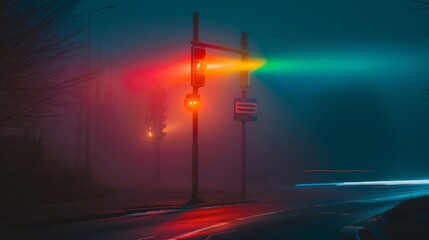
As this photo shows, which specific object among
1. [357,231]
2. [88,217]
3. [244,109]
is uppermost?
[244,109]

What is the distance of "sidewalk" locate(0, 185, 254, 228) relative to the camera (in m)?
15.3

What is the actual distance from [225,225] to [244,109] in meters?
11.9

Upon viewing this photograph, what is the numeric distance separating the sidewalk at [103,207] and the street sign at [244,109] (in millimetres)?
3746

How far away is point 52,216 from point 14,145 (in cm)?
715

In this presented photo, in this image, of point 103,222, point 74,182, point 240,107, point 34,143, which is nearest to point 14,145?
point 34,143

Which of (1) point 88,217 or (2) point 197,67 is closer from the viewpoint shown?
(1) point 88,217

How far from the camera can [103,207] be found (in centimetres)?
1872

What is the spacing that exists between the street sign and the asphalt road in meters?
5.81

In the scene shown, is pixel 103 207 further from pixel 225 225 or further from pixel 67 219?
pixel 225 225

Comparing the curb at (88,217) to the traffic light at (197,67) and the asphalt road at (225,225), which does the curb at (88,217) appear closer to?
the asphalt road at (225,225)

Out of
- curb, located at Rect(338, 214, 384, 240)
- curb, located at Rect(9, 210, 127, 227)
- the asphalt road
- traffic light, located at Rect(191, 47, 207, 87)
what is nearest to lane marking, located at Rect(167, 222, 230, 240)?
the asphalt road

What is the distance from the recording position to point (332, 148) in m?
59.0

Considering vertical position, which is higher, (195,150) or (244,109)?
(244,109)

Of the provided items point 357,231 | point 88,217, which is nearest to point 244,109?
point 88,217
